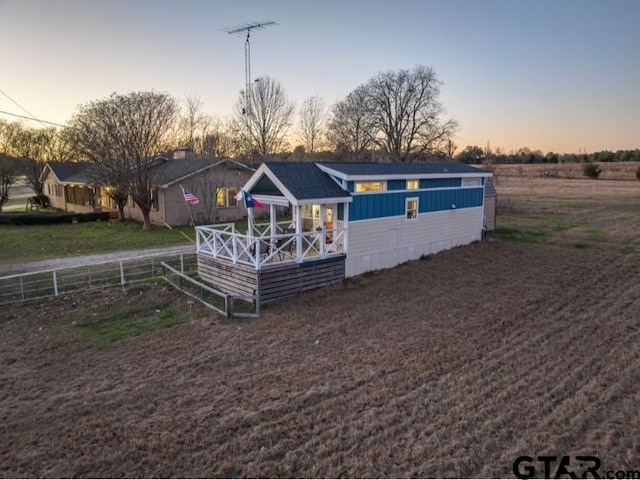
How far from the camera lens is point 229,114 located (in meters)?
36.9

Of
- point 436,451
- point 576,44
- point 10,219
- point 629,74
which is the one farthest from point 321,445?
point 10,219

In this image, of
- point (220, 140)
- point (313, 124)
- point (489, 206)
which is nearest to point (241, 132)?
point (220, 140)

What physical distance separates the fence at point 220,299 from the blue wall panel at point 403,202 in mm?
4393

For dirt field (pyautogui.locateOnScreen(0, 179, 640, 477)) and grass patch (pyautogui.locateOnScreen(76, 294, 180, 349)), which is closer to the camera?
dirt field (pyautogui.locateOnScreen(0, 179, 640, 477))

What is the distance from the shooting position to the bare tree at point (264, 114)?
36938mm

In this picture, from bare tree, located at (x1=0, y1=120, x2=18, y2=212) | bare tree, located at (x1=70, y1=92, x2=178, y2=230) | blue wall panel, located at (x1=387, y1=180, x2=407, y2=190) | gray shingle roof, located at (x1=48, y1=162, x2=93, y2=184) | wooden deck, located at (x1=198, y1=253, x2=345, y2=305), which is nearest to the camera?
wooden deck, located at (x1=198, y1=253, x2=345, y2=305)

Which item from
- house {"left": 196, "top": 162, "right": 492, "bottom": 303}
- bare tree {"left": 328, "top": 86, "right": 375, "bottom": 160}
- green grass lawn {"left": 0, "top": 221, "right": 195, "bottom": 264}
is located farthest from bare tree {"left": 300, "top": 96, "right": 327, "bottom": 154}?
house {"left": 196, "top": 162, "right": 492, "bottom": 303}

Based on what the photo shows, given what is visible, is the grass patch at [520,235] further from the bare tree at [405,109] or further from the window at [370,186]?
the bare tree at [405,109]

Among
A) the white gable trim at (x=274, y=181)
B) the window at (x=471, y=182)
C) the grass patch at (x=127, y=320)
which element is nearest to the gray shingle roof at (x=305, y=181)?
the white gable trim at (x=274, y=181)

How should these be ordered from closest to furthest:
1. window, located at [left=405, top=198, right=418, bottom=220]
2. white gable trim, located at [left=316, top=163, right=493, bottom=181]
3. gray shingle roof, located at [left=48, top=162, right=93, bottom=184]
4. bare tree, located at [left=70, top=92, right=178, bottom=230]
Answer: white gable trim, located at [left=316, top=163, right=493, bottom=181] → window, located at [left=405, top=198, right=418, bottom=220] → bare tree, located at [left=70, top=92, right=178, bottom=230] → gray shingle roof, located at [left=48, top=162, right=93, bottom=184]

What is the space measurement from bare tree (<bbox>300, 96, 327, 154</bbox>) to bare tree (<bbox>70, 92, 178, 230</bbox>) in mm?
19963

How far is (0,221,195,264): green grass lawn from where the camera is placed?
730 inches

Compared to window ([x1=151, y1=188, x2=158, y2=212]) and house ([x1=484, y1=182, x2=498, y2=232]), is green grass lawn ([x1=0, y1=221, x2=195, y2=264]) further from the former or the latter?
house ([x1=484, y1=182, x2=498, y2=232])

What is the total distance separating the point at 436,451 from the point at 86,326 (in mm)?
8699
